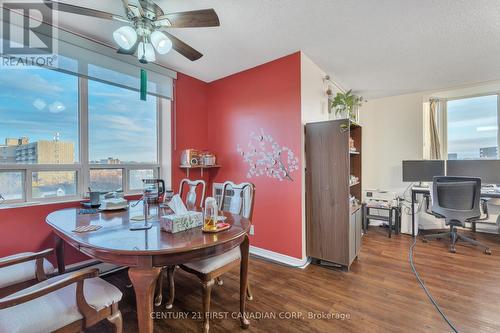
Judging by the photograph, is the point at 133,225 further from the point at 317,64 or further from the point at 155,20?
the point at 317,64

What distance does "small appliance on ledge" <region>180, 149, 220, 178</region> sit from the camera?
3.10m

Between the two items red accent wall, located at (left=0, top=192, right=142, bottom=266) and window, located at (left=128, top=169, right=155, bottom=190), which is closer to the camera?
red accent wall, located at (left=0, top=192, right=142, bottom=266)

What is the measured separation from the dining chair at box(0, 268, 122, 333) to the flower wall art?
79.6 inches

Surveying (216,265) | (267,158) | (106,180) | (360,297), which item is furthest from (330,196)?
(106,180)

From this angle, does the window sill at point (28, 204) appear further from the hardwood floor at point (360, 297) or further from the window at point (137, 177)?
the hardwood floor at point (360, 297)

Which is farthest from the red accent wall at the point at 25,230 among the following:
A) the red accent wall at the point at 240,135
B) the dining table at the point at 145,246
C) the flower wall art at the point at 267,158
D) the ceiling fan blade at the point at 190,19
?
the flower wall art at the point at 267,158

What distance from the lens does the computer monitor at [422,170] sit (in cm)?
366

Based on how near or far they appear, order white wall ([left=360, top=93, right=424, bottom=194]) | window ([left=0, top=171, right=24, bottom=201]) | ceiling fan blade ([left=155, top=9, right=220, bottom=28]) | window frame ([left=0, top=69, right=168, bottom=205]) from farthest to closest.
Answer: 1. white wall ([left=360, top=93, right=424, bottom=194])
2. window frame ([left=0, top=69, right=168, bottom=205])
3. window ([left=0, top=171, right=24, bottom=201])
4. ceiling fan blade ([left=155, top=9, right=220, bottom=28])

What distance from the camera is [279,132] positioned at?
2783mm

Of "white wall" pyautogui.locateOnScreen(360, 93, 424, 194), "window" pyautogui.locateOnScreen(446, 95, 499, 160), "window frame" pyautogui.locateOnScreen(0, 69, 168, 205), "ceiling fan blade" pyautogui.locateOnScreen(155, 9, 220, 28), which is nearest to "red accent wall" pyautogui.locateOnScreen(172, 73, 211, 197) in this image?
"window frame" pyautogui.locateOnScreen(0, 69, 168, 205)

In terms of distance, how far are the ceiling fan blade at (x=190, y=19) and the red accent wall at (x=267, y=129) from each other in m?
1.33

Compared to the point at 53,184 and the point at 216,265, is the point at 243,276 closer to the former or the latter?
the point at 216,265

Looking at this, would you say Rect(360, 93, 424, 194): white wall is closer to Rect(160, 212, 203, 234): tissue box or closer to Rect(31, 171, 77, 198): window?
Rect(160, 212, 203, 234): tissue box

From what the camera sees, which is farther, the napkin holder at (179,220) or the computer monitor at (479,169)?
the computer monitor at (479,169)
